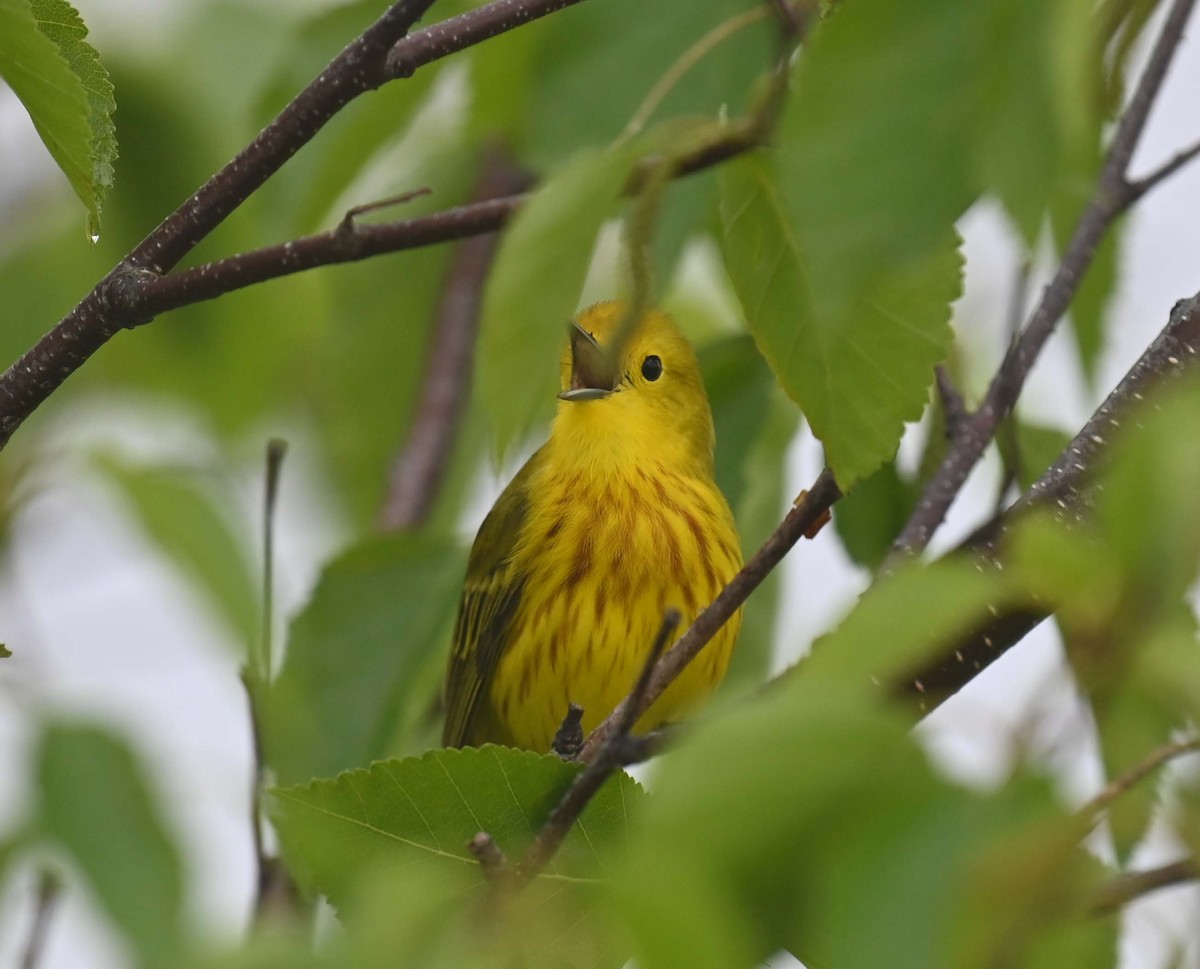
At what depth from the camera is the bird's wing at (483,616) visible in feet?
10.3

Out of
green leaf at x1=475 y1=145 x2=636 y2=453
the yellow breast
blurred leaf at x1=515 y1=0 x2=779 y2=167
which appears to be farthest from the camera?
the yellow breast

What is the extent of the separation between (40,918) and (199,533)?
512 mm

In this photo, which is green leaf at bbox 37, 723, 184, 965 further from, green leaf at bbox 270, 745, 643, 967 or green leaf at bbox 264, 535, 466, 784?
green leaf at bbox 264, 535, 466, 784

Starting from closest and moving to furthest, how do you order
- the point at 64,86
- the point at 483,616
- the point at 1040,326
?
the point at 64,86 → the point at 1040,326 → the point at 483,616

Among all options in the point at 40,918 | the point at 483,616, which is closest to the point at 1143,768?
the point at 40,918

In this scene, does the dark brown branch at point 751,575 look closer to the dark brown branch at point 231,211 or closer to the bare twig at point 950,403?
the dark brown branch at point 231,211

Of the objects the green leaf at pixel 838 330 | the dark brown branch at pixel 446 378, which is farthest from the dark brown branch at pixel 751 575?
the dark brown branch at pixel 446 378

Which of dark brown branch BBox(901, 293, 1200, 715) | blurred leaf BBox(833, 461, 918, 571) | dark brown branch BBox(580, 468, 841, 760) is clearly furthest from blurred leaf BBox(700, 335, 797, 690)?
dark brown branch BBox(580, 468, 841, 760)

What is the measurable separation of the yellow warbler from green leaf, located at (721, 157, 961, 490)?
3.95ft

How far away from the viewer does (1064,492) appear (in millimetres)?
1934

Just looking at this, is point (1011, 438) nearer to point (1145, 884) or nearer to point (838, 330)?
point (838, 330)

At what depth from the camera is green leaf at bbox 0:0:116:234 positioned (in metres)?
1.33

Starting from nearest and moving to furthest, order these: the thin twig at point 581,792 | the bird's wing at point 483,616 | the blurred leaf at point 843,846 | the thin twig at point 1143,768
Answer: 1. the blurred leaf at point 843,846
2. the thin twig at point 1143,768
3. the thin twig at point 581,792
4. the bird's wing at point 483,616

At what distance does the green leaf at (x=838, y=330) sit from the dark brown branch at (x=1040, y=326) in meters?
0.60
